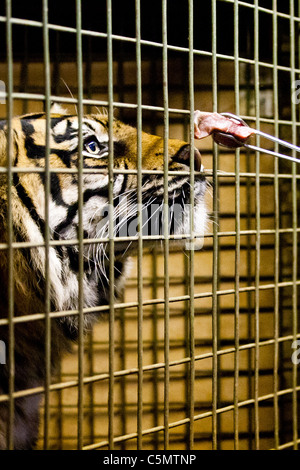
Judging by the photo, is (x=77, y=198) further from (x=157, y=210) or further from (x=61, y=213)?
(x=157, y=210)

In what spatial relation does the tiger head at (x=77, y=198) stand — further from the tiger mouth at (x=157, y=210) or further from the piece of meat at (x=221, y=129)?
the piece of meat at (x=221, y=129)

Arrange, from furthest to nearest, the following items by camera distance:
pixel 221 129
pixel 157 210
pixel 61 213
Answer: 1. pixel 61 213
2. pixel 157 210
3. pixel 221 129

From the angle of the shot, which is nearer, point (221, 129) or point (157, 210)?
point (221, 129)

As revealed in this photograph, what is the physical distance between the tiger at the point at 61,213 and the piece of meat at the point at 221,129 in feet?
0.56

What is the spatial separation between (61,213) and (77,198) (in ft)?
0.26

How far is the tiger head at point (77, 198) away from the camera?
1.39m

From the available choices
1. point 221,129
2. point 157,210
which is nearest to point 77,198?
point 157,210

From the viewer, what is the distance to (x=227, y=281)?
2.25m

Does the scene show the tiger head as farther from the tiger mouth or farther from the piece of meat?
the piece of meat

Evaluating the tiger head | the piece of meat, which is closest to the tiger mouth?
the tiger head

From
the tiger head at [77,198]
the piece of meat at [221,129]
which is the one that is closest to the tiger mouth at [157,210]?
the tiger head at [77,198]

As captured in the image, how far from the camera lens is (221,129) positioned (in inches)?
46.6

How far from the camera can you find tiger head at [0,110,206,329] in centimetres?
139
